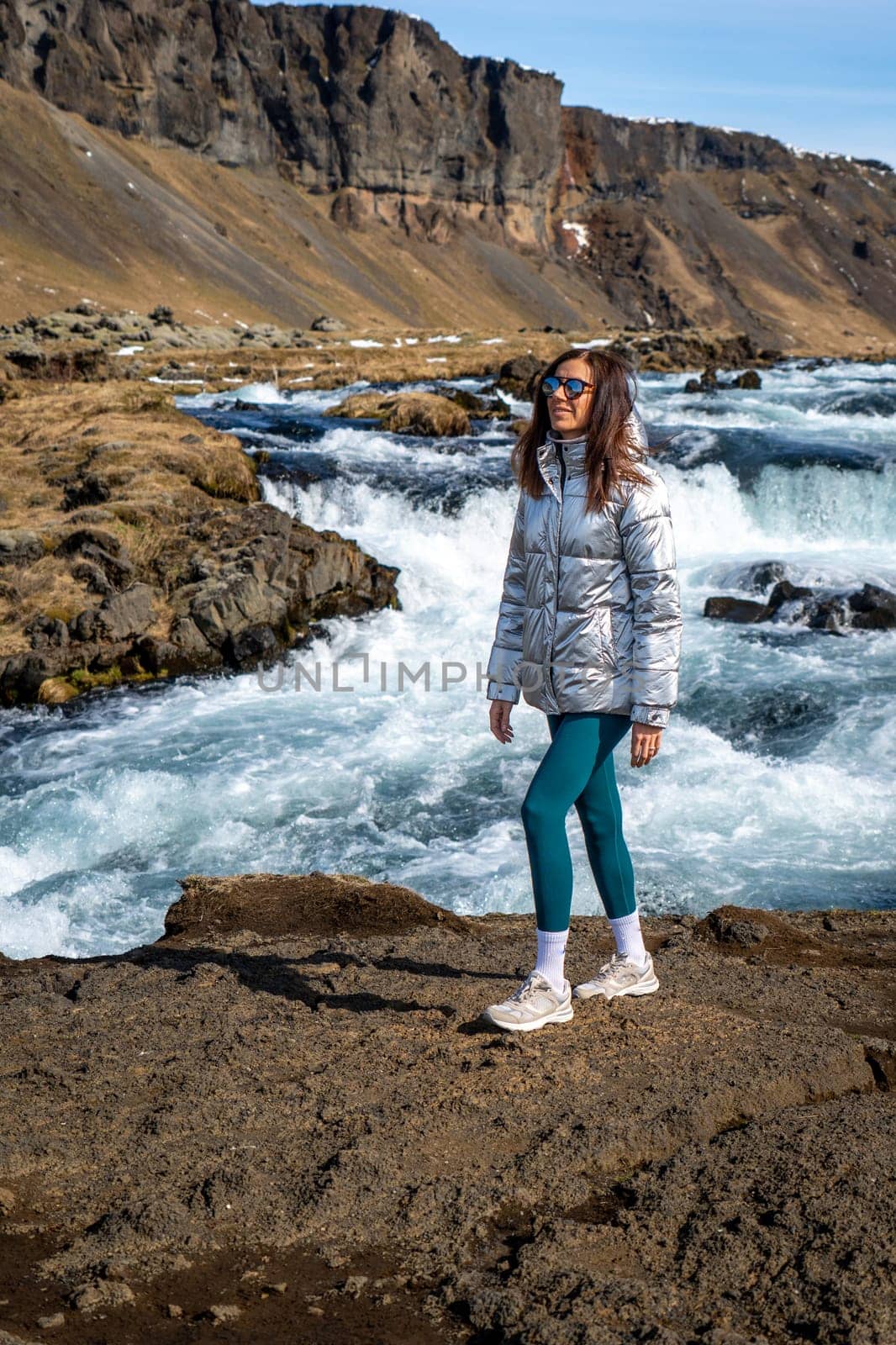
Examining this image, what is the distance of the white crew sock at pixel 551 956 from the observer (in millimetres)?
4477

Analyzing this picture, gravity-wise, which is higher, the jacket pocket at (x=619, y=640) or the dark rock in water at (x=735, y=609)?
the jacket pocket at (x=619, y=640)

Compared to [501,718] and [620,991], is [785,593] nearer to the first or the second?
[620,991]

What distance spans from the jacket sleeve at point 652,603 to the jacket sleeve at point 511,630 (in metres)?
0.45

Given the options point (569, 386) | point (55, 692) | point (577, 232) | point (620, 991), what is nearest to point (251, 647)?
point (55, 692)

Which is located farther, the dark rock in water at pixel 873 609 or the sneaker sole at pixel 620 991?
the dark rock in water at pixel 873 609

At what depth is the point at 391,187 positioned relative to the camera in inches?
5217

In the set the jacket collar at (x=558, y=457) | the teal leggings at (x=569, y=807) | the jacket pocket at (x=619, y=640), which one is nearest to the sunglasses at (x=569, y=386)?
the jacket collar at (x=558, y=457)

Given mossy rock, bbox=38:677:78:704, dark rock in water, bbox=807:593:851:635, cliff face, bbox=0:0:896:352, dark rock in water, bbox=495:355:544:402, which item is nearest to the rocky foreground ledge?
mossy rock, bbox=38:677:78:704

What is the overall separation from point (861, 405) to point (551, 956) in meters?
36.8

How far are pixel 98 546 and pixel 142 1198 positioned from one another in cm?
1354

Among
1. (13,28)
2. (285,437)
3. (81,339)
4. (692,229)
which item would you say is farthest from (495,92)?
(285,437)

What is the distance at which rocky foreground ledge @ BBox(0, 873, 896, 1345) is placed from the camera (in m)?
2.96

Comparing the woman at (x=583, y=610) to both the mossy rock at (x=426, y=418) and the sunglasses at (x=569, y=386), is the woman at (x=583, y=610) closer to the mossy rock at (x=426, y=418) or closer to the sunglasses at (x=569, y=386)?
the sunglasses at (x=569, y=386)

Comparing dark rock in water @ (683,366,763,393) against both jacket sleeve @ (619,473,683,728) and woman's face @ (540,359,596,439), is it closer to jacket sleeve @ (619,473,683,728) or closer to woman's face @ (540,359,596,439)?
woman's face @ (540,359,596,439)
